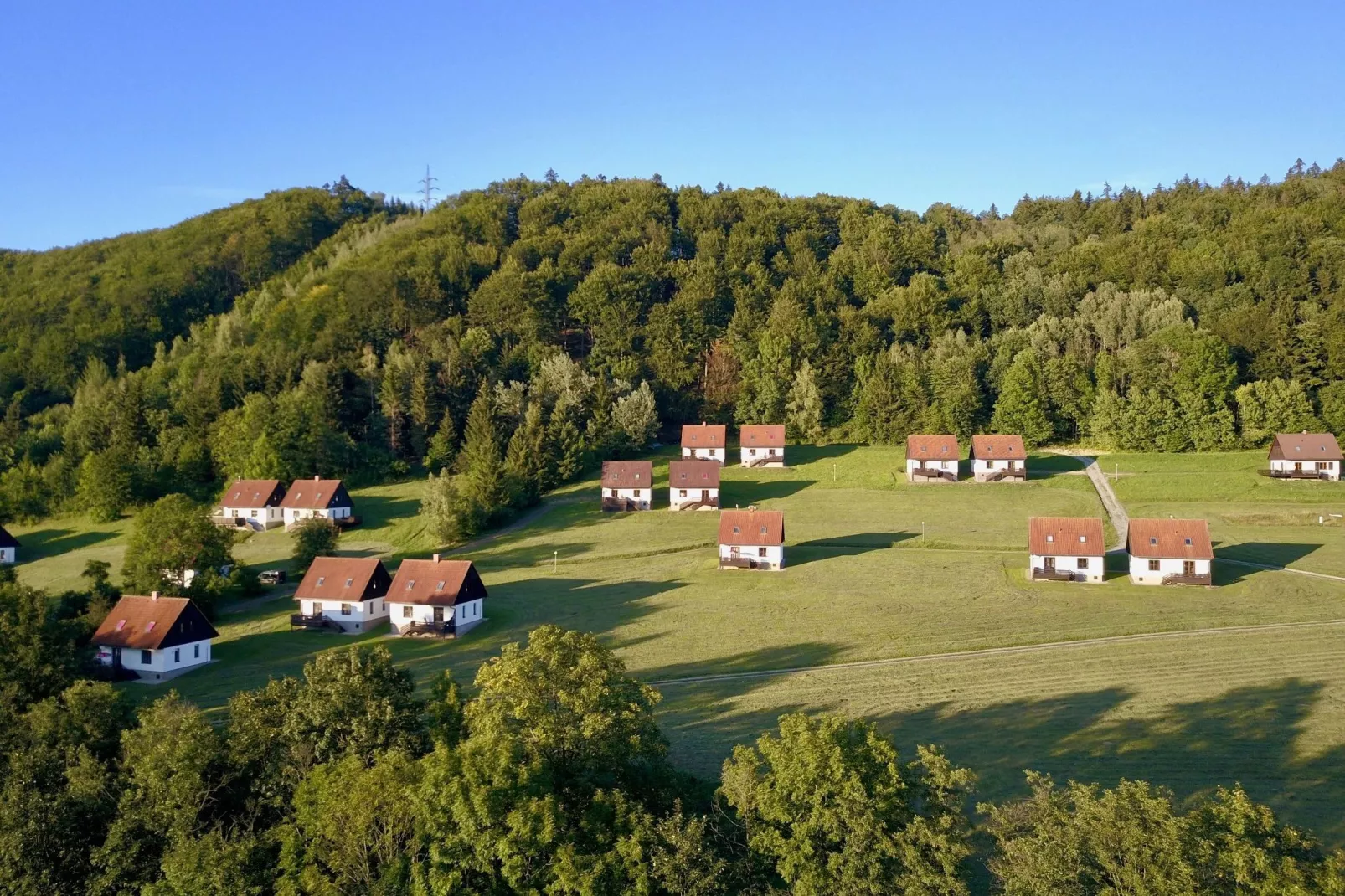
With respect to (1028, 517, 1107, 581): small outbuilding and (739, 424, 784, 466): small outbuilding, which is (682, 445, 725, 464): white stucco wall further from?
(1028, 517, 1107, 581): small outbuilding

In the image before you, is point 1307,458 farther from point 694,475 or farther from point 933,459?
point 694,475

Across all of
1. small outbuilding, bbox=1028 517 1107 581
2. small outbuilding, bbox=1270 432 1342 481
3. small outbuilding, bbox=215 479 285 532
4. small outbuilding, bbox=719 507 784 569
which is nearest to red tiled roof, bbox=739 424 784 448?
small outbuilding, bbox=719 507 784 569

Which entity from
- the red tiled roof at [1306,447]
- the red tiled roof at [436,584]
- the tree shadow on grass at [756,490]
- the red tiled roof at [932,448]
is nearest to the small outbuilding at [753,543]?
the red tiled roof at [436,584]

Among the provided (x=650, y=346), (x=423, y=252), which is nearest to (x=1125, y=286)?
(x=650, y=346)

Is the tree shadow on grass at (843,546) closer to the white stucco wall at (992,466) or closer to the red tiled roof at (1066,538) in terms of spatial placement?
the red tiled roof at (1066,538)

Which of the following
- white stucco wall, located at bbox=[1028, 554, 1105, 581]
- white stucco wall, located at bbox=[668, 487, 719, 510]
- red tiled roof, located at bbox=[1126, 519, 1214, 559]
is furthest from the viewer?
white stucco wall, located at bbox=[668, 487, 719, 510]

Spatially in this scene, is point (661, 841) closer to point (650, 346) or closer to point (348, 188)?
point (650, 346)

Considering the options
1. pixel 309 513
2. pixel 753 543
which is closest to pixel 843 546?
pixel 753 543
